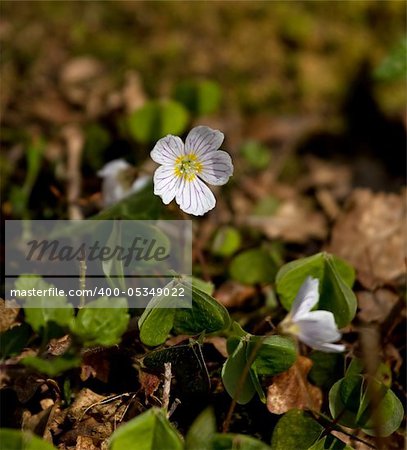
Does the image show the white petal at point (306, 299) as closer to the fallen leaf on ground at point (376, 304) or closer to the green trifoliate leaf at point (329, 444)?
the green trifoliate leaf at point (329, 444)

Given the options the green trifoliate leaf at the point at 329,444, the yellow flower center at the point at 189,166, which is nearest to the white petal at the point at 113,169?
the yellow flower center at the point at 189,166

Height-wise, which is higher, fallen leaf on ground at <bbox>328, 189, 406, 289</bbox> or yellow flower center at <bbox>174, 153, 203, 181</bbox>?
yellow flower center at <bbox>174, 153, 203, 181</bbox>

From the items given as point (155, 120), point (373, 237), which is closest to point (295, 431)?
point (373, 237)

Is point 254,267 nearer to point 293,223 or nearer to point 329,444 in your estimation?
point 293,223

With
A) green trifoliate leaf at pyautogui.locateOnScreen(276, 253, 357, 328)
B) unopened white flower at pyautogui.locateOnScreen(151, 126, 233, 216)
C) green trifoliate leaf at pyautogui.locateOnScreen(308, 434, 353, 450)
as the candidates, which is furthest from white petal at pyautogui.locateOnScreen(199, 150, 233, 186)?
green trifoliate leaf at pyautogui.locateOnScreen(308, 434, 353, 450)

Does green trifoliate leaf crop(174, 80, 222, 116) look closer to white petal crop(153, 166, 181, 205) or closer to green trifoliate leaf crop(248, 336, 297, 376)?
white petal crop(153, 166, 181, 205)

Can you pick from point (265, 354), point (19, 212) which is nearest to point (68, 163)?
point (19, 212)

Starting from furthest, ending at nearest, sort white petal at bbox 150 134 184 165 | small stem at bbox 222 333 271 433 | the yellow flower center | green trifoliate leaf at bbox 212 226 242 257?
green trifoliate leaf at bbox 212 226 242 257, the yellow flower center, white petal at bbox 150 134 184 165, small stem at bbox 222 333 271 433
